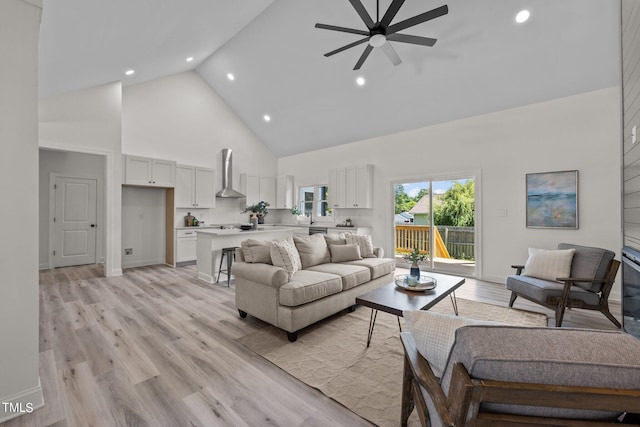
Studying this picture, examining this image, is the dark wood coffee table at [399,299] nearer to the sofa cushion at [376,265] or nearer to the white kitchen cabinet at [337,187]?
the sofa cushion at [376,265]

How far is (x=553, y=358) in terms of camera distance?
0.71 m

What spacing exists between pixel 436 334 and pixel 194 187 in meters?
6.61

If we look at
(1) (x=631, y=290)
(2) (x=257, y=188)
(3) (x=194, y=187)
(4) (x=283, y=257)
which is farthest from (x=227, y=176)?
(1) (x=631, y=290)

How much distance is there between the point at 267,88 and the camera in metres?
6.30

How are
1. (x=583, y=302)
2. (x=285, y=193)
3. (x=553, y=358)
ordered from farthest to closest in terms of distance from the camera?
1. (x=285, y=193)
2. (x=583, y=302)
3. (x=553, y=358)

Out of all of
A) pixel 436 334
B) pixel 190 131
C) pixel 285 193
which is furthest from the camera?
pixel 285 193

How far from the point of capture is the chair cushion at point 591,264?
2.93m

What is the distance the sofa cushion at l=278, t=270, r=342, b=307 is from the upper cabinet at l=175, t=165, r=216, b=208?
4.45 m

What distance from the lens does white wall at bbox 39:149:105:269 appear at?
18.4ft

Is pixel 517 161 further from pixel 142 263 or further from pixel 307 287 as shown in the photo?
pixel 142 263

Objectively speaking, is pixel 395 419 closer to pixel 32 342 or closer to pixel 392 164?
pixel 32 342

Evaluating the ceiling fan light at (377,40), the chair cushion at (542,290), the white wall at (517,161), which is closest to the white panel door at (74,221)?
the white wall at (517,161)

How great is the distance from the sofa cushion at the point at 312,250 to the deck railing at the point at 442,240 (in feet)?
8.71

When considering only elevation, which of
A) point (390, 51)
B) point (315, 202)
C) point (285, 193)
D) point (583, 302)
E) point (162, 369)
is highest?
point (390, 51)
